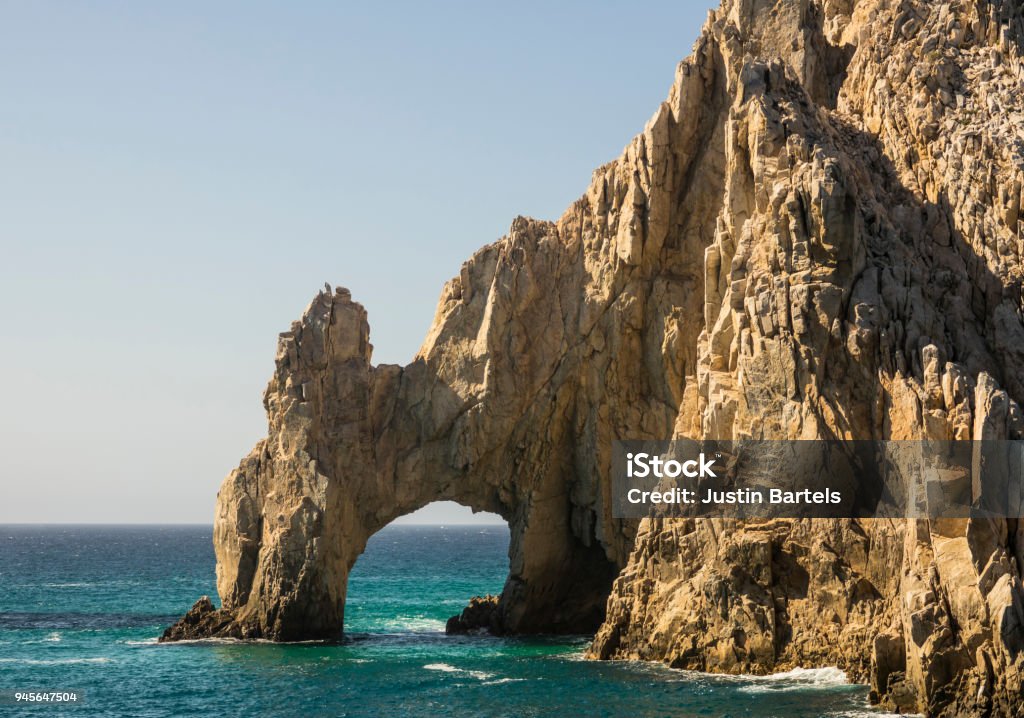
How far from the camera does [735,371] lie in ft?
169

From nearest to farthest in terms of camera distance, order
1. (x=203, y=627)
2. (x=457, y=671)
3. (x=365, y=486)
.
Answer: (x=457, y=671) < (x=203, y=627) < (x=365, y=486)

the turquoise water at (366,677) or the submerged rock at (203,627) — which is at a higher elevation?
the submerged rock at (203,627)

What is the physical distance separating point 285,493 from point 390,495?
18.6ft

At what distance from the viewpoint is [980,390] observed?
141ft

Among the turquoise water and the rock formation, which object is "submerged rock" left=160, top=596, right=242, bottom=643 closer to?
the rock formation

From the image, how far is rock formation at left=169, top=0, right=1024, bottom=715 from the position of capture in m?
45.5

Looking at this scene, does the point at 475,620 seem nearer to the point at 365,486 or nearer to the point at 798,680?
the point at 365,486

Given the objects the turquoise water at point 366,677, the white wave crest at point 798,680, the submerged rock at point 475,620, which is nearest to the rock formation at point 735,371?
the white wave crest at point 798,680

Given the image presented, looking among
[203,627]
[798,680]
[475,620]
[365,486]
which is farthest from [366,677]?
[798,680]

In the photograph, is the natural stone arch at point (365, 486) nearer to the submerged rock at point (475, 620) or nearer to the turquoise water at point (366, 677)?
the submerged rock at point (475, 620)

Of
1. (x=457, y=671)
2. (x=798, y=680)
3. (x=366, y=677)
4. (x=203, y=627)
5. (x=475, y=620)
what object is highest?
(x=475, y=620)

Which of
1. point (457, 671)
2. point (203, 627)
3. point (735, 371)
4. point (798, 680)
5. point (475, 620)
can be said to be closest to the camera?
point (798, 680)

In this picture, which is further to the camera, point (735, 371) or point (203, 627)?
point (203, 627)

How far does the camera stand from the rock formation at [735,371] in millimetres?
45531
